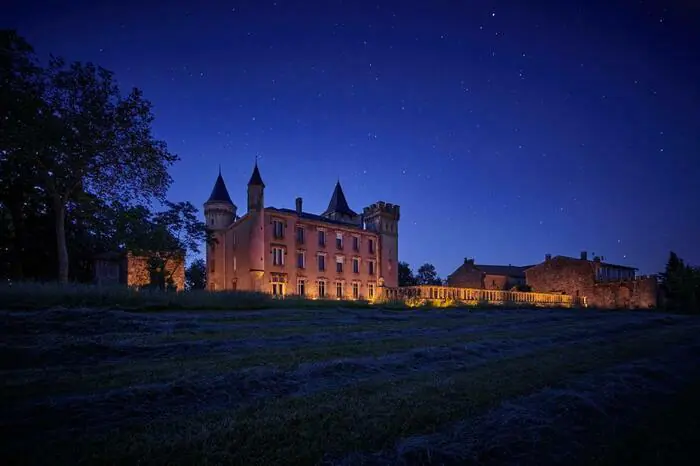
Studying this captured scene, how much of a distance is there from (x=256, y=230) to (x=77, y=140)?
71.4ft

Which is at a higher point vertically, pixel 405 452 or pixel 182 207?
pixel 182 207

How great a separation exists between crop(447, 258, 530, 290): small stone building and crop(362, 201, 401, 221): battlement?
70.0 ft

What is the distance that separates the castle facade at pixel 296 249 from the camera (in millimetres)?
38188

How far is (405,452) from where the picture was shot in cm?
241

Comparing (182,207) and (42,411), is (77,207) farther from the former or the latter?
(42,411)

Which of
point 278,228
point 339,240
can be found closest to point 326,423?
point 278,228

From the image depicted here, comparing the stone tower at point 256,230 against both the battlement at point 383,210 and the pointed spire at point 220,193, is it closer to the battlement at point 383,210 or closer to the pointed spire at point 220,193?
the pointed spire at point 220,193

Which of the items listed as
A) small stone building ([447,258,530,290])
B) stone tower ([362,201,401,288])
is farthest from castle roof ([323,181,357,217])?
small stone building ([447,258,530,290])

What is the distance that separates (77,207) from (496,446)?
78.4 ft

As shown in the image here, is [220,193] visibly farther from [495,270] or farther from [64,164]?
[495,270]

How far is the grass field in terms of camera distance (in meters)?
2.44

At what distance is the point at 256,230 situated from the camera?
3781cm

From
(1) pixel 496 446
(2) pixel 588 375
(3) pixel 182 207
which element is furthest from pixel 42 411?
(3) pixel 182 207

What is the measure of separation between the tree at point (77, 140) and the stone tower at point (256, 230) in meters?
17.6
